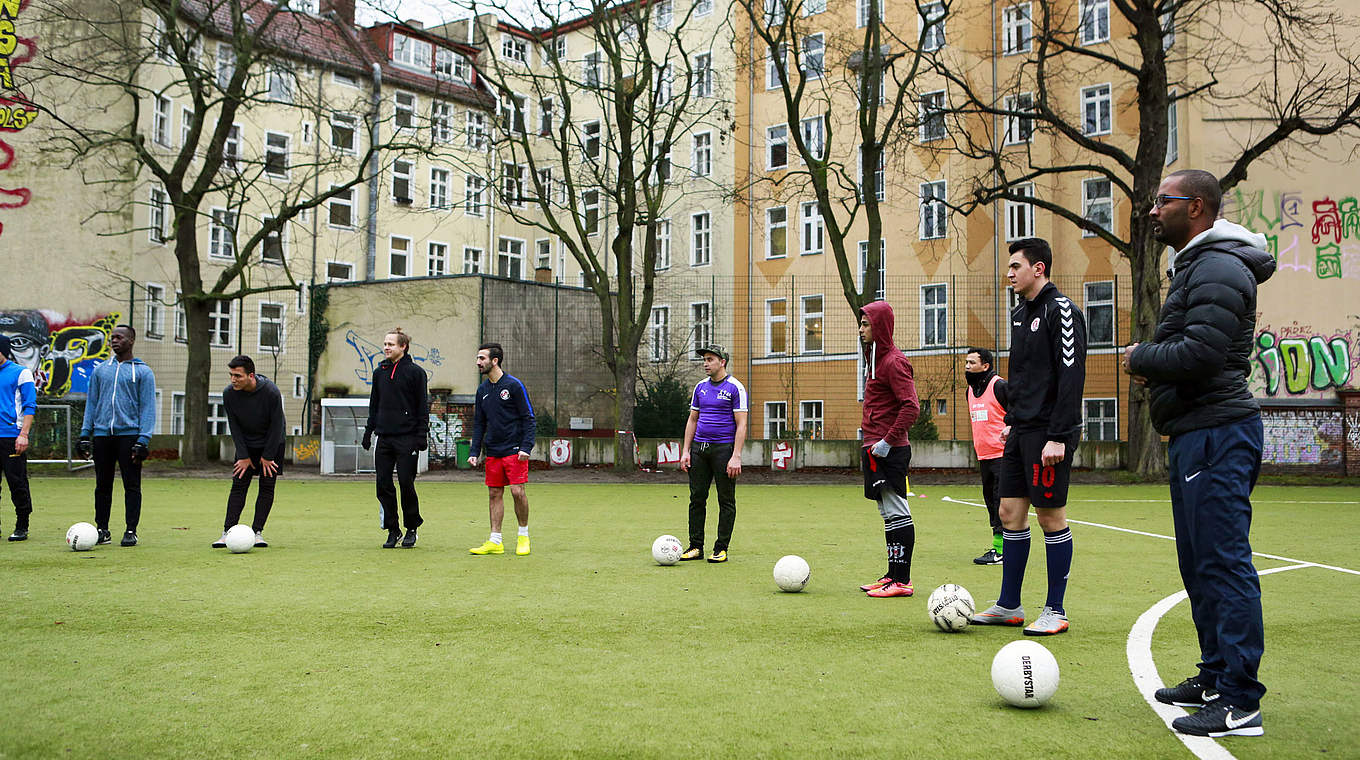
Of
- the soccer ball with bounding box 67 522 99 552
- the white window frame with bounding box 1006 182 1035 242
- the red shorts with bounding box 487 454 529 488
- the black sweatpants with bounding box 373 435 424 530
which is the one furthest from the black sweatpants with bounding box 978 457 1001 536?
the white window frame with bounding box 1006 182 1035 242

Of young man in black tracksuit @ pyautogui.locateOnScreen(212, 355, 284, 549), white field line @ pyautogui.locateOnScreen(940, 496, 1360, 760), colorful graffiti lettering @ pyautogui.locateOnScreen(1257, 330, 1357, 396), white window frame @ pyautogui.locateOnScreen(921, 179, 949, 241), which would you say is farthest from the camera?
white window frame @ pyautogui.locateOnScreen(921, 179, 949, 241)

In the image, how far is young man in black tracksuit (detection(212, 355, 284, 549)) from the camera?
11461 mm

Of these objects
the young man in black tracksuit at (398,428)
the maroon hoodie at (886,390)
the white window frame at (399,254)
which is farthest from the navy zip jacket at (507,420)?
the white window frame at (399,254)

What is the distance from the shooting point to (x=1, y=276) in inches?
1361

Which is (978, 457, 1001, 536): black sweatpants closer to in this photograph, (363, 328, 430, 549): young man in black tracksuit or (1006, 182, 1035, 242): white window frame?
(363, 328, 430, 549): young man in black tracksuit

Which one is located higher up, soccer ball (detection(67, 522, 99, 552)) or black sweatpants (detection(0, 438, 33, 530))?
black sweatpants (detection(0, 438, 33, 530))

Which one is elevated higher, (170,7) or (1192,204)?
(170,7)

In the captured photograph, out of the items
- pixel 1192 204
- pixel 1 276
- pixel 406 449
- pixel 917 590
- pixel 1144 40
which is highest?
pixel 1144 40

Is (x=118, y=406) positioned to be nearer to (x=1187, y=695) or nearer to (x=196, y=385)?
(x=1187, y=695)

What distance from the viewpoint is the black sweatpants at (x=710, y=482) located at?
10547mm

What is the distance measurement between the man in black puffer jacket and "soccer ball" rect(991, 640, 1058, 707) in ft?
1.80

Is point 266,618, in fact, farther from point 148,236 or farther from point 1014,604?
point 148,236

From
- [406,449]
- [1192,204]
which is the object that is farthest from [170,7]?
[1192,204]

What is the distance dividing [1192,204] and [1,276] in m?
37.8
